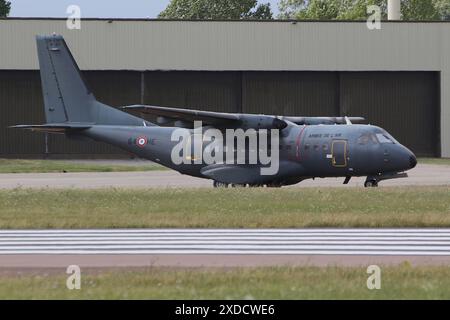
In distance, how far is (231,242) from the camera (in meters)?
18.1

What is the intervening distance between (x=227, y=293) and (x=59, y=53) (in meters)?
26.7

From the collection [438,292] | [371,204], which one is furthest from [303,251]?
[371,204]

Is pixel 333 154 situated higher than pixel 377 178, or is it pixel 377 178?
pixel 333 154

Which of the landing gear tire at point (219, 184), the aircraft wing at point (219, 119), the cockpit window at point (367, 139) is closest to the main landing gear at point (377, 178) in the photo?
the cockpit window at point (367, 139)

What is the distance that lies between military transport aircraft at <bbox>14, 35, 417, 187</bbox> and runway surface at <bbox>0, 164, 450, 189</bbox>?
1.70m

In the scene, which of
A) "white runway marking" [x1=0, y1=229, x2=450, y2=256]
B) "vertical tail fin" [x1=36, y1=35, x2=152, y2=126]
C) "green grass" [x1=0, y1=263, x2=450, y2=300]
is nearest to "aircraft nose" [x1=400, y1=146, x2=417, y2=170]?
"vertical tail fin" [x1=36, y1=35, x2=152, y2=126]

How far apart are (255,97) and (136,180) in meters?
21.5

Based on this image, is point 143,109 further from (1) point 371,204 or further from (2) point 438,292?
(2) point 438,292

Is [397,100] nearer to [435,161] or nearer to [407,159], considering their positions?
[435,161]

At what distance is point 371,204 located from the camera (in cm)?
2516

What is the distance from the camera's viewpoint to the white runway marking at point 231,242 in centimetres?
1691

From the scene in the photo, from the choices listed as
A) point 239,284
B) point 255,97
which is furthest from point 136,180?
point 239,284

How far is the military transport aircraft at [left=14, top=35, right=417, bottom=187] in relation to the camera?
33.7 m

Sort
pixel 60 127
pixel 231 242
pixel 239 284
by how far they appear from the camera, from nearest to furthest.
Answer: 1. pixel 239 284
2. pixel 231 242
3. pixel 60 127
